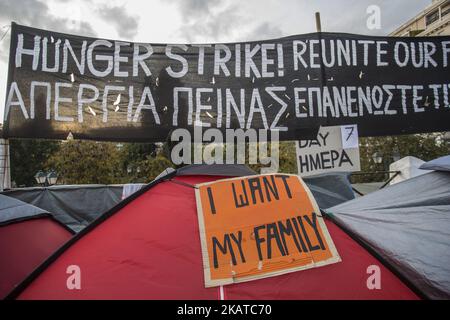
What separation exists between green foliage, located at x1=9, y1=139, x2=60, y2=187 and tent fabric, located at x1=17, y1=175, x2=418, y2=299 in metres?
31.3

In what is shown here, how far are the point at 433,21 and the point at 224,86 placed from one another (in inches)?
2884

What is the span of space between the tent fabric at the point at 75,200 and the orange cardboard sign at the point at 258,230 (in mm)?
4852

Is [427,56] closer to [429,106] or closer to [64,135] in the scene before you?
[429,106]

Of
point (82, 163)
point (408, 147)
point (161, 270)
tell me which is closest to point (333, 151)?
point (161, 270)

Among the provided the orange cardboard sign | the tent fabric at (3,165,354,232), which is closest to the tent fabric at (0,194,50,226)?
the orange cardboard sign

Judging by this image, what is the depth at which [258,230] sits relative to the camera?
2.29m

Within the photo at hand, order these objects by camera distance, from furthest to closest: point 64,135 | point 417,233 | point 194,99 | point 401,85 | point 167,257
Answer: point 401,85, point 194,99, point 64,135, point 417,233, point 167,257

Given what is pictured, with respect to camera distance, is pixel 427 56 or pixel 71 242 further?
pixel 427 56

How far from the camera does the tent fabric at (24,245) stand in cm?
265

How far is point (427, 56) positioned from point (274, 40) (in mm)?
2297

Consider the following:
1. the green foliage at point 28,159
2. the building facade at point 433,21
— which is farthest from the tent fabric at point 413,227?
the building facade at point 433,21

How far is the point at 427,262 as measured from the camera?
2.19 meters

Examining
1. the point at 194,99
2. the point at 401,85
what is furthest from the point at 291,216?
the point at 401,85

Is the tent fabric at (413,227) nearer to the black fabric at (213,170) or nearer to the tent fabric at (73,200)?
the black fabric at (213,170)
